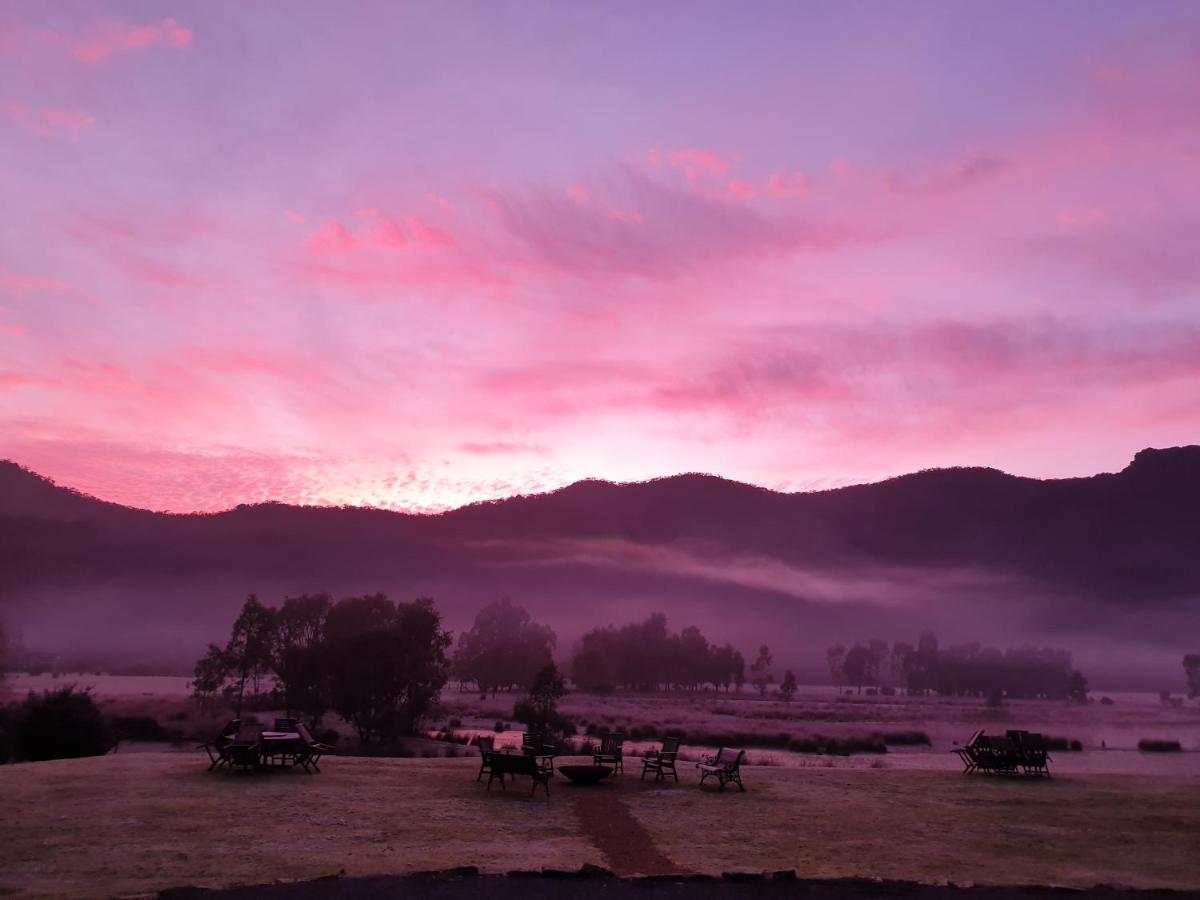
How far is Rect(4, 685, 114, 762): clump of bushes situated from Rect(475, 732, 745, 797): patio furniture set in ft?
76.9

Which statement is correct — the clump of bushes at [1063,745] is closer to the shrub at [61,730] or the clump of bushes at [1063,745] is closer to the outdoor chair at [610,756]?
the outdoor chair at [610,756]

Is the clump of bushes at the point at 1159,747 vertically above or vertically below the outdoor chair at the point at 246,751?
below

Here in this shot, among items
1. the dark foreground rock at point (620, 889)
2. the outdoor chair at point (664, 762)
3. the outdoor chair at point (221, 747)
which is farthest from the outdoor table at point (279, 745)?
the dark foreground rock at point (620, 889)

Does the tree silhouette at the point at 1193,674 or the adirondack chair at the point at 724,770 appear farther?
the tree silhouette at the point at 1193,674

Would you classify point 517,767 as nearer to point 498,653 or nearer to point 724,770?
point 724,770

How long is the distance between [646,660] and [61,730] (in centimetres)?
14122

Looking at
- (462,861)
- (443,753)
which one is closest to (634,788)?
(462,861)

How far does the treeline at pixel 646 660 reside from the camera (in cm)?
16250

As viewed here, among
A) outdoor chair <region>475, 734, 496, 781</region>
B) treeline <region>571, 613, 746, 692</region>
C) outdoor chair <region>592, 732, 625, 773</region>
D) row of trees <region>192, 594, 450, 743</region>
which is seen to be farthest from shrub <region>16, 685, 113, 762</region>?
treeline <region>571, 613, 746, 692</region>

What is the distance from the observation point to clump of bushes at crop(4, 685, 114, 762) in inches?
1499

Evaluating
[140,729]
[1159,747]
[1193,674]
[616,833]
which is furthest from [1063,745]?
[1193,674]

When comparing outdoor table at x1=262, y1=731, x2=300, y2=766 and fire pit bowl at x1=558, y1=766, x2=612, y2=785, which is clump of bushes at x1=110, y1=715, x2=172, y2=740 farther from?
fire pit bowl at x1=558, y1=766, x2=612, y2=785

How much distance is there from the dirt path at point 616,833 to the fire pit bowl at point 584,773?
405mm

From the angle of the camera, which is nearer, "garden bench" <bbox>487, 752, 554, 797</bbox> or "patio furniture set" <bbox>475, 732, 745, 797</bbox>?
"garden bench" <bbox>487, 752, 554, 797</bbox>
